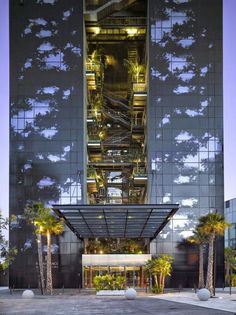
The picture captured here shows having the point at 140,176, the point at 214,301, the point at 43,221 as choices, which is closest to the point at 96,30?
the point at 140,176

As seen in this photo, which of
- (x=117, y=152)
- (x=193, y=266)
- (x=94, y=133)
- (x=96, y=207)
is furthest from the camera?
(x=117, y=152)

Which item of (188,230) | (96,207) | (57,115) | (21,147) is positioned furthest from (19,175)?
(96,207)

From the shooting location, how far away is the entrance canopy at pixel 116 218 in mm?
50125

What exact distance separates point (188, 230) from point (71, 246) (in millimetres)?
14939

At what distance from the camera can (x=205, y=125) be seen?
7869 cm

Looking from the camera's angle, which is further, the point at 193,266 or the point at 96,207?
the point at 193,266

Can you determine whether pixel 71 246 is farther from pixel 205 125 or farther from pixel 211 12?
pixel 211 12

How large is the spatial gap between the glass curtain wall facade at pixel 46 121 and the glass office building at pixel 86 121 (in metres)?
0.13

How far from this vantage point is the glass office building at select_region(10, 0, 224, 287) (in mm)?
77000

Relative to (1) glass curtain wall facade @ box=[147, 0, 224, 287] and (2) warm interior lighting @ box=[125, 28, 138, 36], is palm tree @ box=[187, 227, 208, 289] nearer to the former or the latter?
(1) glass curtain wall facade @ box=[147, 0, 224, 287]

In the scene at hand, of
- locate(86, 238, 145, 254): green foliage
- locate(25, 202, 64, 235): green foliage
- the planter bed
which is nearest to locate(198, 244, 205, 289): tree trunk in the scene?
locate(86, 238, 145, 254): green foliage

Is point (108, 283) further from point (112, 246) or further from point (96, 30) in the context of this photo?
point (96, 30)

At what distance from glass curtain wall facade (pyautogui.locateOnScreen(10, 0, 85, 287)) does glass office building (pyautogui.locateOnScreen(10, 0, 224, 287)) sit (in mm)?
129

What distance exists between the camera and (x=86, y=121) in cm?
8281
